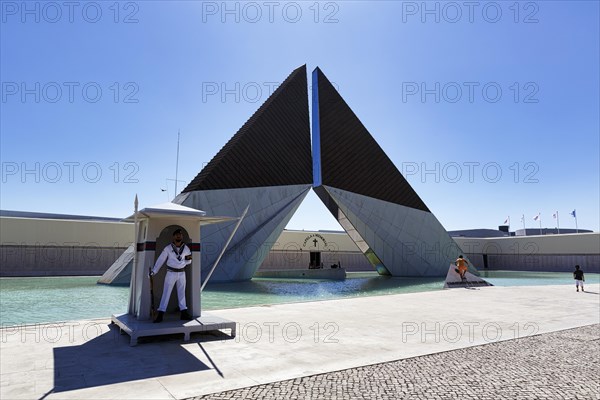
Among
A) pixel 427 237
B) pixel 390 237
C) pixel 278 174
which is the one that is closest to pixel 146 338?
pixel 278 174

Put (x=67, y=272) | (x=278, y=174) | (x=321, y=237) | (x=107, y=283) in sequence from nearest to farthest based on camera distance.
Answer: (x=107, y=283) < (x=278, y=174) < (x=67, y=272) < (x=321, y=237)

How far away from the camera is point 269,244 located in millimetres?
18125

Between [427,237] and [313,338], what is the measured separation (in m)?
19.2

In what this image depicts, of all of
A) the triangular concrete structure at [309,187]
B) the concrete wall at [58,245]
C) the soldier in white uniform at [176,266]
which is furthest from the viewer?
the concrete wall at [58,245]

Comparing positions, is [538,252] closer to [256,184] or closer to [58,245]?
[256,184]

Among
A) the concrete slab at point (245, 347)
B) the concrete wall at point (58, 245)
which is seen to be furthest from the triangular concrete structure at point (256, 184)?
the concrete wall at point (58, 245)

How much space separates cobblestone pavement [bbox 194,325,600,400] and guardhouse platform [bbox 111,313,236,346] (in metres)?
2.23

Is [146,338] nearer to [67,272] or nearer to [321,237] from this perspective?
[67,272]

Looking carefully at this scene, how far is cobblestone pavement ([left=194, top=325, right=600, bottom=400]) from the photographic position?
3.54m

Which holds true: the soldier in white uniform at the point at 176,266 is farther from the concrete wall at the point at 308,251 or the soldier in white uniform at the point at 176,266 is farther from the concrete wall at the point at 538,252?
the concrete wall at the point at 538,252

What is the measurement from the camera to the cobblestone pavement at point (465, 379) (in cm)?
354

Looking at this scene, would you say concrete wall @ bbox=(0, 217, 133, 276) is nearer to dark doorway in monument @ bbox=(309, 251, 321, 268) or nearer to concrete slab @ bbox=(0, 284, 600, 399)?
dark doorway in monument @ bbox=(309, 251, 321, 268)

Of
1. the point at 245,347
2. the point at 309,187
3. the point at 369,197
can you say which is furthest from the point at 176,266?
the point at 369,197

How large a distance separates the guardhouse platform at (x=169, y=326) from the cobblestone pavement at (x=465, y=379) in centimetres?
223
